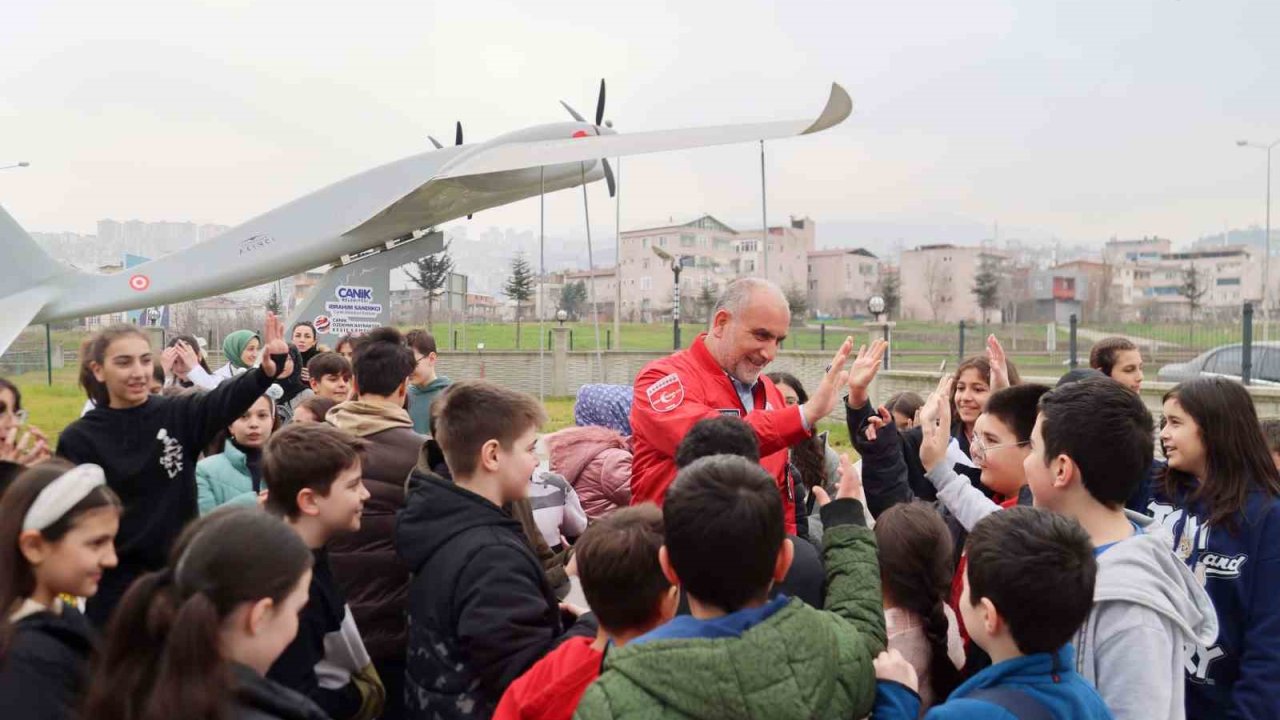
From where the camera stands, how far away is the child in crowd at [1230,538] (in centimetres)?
253

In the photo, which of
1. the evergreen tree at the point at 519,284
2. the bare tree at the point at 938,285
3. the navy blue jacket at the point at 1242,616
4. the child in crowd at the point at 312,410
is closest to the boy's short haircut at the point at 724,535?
the navy blue jacket at the point at 1242,616

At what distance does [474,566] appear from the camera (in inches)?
90.0

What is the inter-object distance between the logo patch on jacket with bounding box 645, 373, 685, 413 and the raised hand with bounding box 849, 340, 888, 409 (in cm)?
63

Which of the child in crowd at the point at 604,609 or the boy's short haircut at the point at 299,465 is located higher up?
the boy's short haircut at the point at 299,465

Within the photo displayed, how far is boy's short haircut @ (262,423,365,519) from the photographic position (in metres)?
2.50

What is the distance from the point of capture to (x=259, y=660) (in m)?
1.75

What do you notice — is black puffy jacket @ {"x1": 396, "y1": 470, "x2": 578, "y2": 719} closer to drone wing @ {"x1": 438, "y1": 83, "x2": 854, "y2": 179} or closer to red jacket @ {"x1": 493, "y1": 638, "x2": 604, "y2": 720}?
red jacket @ {"x1": 493, "y1": 638, "x2": 604, "y2": 720}

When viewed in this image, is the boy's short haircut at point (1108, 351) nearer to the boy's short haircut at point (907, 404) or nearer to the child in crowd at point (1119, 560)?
the boy's short haircut at point (907, 404)

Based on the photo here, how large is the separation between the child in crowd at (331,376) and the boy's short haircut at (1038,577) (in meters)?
4.16

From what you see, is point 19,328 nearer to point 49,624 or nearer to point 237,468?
point 237,468

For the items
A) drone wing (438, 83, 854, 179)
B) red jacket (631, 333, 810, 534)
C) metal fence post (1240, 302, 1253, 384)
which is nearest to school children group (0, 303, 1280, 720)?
red jacket (631, 333, 810, 534)

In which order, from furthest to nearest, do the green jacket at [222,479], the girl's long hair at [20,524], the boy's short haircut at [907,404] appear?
the boy's short haircut at [907,404] < the green jacket at [222,479] < the girl's long hair at [20,524]

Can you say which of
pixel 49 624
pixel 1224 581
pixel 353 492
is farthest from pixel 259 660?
pixel 1224 581

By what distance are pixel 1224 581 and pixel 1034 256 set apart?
12606 cm
